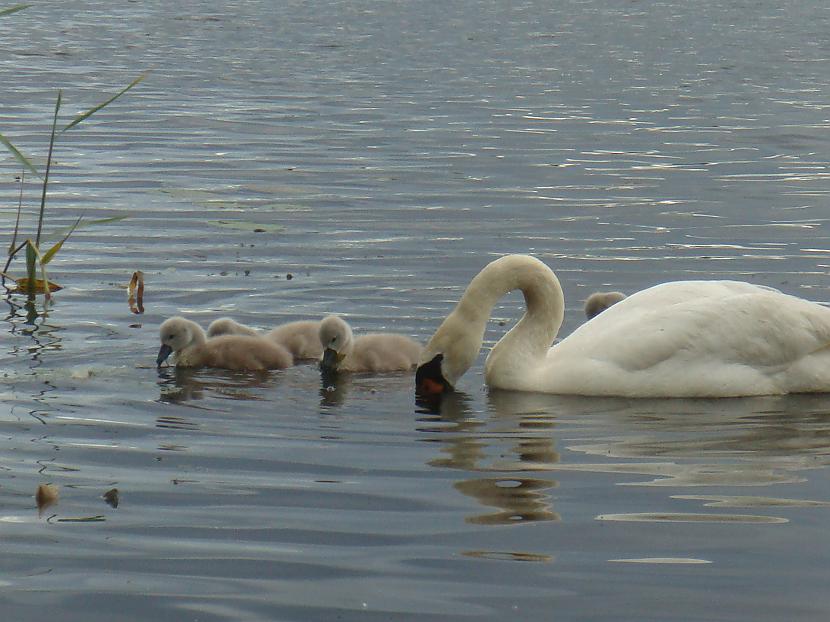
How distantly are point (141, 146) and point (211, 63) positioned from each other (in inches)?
431

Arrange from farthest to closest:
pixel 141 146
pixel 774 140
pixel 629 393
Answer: pixel 774 140, pixel 141 146, pixel 629 393

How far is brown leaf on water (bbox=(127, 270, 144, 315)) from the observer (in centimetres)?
1039

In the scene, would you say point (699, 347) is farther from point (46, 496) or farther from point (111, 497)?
point (46, 496)

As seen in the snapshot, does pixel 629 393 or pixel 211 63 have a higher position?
pixel 211 63

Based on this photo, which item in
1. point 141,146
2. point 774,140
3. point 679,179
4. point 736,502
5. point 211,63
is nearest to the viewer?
point 736,502

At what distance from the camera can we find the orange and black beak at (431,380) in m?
8.55

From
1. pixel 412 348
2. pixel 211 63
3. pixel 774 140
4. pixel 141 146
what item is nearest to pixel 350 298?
pixel 412 348

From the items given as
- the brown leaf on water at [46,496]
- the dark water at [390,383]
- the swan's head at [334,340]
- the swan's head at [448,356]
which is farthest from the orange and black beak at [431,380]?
the brown leaf on water at [46,496]

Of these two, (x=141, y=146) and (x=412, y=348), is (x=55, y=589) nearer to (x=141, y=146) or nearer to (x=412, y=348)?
(x=412, y=348)

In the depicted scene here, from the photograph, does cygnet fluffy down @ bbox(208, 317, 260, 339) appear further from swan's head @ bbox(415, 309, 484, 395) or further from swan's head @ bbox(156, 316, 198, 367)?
swan's head @ bbox(415, 309, 484, 395)

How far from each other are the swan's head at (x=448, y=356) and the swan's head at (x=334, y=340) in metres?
0.68

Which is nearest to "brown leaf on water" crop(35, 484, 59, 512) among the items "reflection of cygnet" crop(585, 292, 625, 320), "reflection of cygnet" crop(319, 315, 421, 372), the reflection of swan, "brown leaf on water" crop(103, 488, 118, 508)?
"brown leaf on water" crop(103, 488, 118, 508)

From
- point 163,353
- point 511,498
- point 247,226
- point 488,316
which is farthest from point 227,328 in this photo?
point 247,226

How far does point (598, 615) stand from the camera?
509cm
